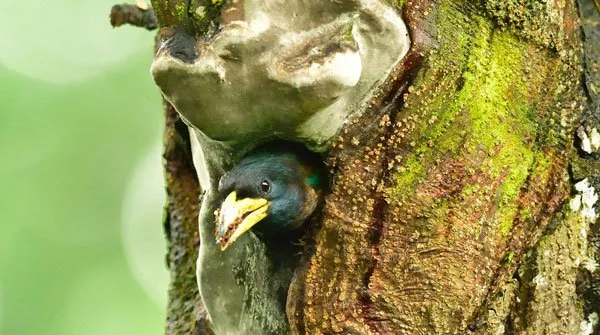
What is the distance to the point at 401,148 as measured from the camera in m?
1.41

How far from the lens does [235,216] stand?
135 centimetres

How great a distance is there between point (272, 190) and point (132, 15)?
3.22ft

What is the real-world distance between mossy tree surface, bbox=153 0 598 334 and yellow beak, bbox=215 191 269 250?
0.12 meters

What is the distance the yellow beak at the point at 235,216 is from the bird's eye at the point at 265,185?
0.02 m

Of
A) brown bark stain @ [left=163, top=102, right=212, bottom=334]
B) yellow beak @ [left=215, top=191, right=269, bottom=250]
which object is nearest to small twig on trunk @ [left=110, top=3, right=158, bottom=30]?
brown bark stain @ [left=163, top=102, right=212, bottom=334]

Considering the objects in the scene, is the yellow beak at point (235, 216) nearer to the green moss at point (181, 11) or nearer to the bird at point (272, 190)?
the bird at point (272, 190)

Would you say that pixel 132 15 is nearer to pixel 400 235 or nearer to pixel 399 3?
pixel 399 3

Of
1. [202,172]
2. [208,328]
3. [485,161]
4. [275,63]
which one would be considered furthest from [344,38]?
[208,328]

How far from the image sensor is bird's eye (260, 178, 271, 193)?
4.63 ft

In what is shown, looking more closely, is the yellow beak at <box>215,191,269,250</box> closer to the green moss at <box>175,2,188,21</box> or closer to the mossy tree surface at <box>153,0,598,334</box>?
the mossy tree surface at <box>153,0,598,334</box>

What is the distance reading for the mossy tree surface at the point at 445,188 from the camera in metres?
1.41

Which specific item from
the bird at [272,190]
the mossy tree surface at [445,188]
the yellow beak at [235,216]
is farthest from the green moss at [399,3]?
the yellow beak at [235,216]

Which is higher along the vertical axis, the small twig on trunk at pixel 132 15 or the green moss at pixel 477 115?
the green moss at pixel 477 115

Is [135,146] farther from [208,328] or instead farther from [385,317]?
[385,317]
